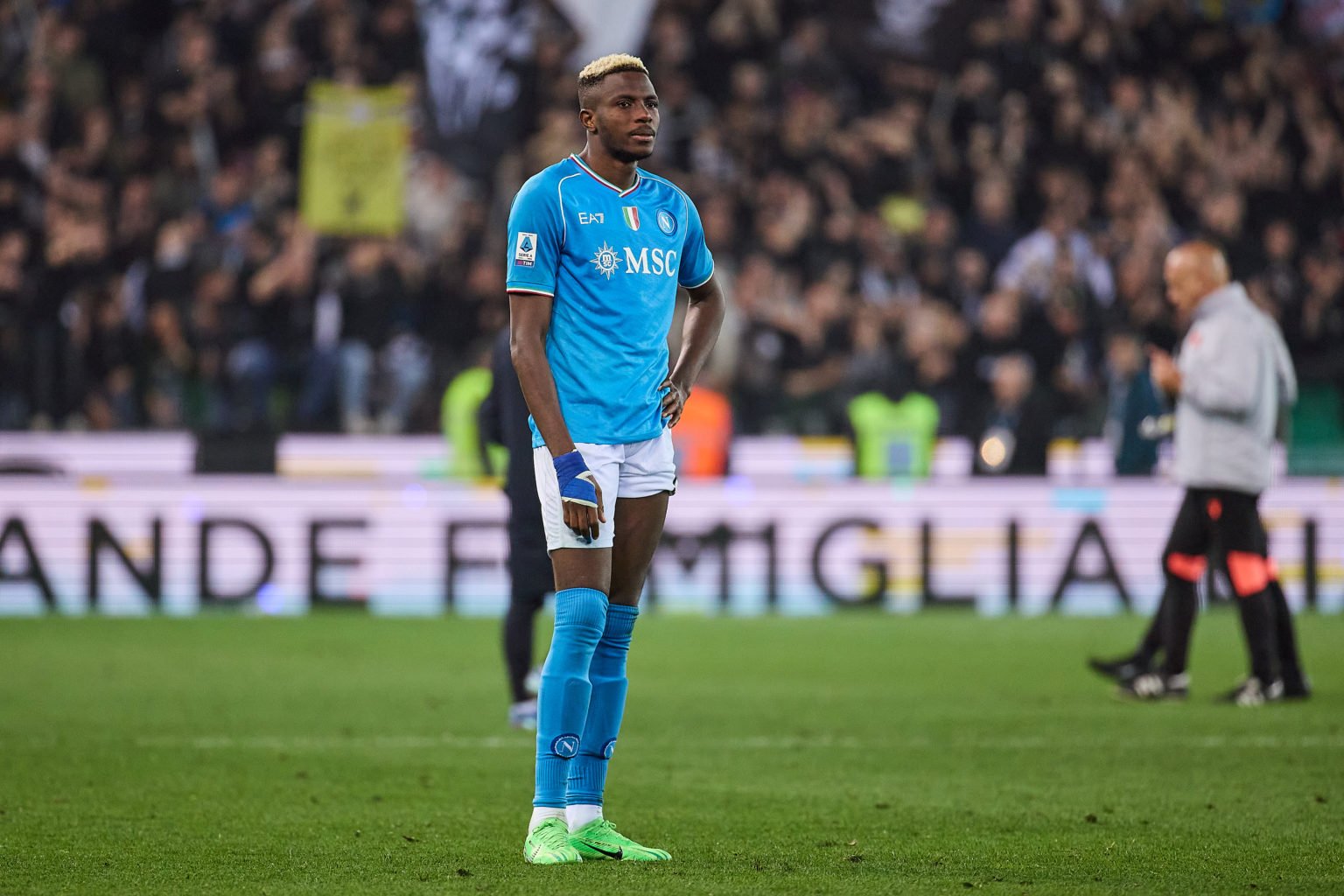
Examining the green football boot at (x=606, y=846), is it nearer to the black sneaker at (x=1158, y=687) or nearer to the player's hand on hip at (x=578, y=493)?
the player's hand on hip at (x=578, y=493)

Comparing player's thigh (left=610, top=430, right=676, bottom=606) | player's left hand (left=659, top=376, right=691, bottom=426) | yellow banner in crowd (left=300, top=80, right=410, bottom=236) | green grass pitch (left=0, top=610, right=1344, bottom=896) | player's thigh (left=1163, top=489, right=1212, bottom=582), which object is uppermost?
yellow banner in crowd (left=300, top=80, right=410, bottom=236)

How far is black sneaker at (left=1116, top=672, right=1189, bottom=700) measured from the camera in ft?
29.8

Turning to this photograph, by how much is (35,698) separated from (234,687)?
38.1 inches

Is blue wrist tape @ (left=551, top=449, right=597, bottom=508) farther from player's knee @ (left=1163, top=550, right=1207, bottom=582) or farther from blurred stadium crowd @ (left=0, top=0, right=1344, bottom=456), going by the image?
blurred stadium crowd @ (left=0, top=0, right=1344, bottom=456)

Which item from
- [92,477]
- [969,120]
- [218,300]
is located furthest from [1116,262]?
[92,477]

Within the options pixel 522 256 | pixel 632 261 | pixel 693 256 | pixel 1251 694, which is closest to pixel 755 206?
pixel 1251 694

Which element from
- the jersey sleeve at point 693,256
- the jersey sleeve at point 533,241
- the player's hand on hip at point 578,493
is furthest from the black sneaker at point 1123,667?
the jersey sleeve at point 533,241

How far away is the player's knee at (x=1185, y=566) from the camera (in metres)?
8.96

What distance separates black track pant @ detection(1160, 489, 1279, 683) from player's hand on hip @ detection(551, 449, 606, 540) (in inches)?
191

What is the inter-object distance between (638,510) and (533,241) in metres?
0.78

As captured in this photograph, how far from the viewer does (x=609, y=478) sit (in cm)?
498

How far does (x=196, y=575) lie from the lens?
44.4 feet

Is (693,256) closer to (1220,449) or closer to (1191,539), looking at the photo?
(1220,449)

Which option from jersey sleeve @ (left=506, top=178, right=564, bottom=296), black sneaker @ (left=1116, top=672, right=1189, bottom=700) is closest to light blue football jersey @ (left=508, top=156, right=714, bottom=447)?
jersey sleeve @ (left=506, top=178, right=564, bottom=296)
